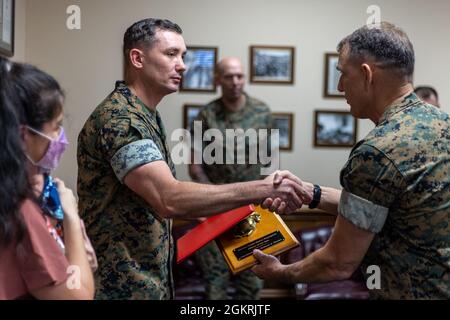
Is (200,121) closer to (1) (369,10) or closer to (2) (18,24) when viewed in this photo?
(2) (18,24)

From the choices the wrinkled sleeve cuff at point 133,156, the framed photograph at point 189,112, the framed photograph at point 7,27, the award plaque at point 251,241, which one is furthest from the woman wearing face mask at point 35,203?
the framed photograph at point 189,112

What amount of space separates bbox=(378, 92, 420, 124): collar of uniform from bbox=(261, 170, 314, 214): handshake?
17.3 inches

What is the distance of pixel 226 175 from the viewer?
12.4ft

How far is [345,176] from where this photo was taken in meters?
1.68

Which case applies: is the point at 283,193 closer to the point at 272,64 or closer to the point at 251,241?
the point at 251,241

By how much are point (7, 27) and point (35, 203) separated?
7.81ft

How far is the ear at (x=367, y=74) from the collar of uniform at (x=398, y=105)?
0.09 m

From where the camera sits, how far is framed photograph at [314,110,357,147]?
4.54 meters

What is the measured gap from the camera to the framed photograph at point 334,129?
4539mm

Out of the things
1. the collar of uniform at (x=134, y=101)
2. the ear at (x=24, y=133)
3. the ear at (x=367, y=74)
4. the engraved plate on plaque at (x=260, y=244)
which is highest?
the ear at (x=367, y=74)

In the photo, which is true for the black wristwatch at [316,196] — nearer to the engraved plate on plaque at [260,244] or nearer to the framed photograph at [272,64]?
the engraved plate on plaque at [260,244]

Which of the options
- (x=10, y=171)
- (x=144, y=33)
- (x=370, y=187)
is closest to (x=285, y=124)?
(x=144, y=33)

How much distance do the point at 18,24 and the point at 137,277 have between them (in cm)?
241

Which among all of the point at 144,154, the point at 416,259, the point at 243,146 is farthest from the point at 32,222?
the point at 243,146
